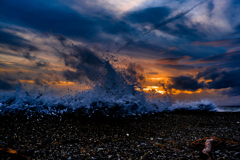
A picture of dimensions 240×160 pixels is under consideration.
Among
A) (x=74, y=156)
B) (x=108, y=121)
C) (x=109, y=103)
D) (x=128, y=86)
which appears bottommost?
(x=74, y=156)

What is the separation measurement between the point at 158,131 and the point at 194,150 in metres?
2.34

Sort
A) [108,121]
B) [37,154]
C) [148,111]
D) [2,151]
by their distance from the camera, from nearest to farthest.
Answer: [2,151]
[37,154]
[108,121]
[148,111]

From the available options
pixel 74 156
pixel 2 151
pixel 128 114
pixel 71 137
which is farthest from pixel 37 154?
pixel 128 114

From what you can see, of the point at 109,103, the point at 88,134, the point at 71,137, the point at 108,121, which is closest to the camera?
the point at 71,137

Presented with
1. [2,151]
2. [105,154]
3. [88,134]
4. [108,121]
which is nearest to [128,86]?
[108,121]

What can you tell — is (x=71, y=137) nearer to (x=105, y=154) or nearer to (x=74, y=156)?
(x=74, y=156)

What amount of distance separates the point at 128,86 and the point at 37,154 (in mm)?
6560

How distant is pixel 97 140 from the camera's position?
450 cm

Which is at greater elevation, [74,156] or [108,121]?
[108,121]

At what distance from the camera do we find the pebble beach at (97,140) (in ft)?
10.5

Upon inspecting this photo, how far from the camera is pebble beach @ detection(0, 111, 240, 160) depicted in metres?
3.20

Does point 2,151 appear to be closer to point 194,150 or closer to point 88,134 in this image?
point 88,134

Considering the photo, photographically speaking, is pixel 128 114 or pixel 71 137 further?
pixel 128 114

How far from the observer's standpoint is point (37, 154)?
3.38m
